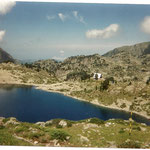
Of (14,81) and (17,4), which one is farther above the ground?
(17,4)

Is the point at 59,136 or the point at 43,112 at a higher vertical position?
the point at 59,136

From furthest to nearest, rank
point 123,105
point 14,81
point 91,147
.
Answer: point 14,81 < point 123,105 < point 91,147

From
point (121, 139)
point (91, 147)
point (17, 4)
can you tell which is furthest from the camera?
point (17, 4)

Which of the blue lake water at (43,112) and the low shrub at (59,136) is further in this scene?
the blue lake water at (43,112)

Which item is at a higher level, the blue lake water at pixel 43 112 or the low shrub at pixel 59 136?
the low shrub at pixel 59 136

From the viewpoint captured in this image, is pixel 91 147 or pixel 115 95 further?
pixel 115 95

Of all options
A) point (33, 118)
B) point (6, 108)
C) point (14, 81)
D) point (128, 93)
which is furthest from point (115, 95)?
point (14, 81)

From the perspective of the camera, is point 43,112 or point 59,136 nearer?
point 59,136

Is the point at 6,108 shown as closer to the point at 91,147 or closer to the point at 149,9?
the point at 91,147

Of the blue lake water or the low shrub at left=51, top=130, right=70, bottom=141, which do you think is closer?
the low shrub at left=51, top=130, right=70, bottom=141

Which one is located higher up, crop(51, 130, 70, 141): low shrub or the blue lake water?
crop(51, 130, 70, 141): low shrub

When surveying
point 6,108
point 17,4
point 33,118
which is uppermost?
point 17,4
